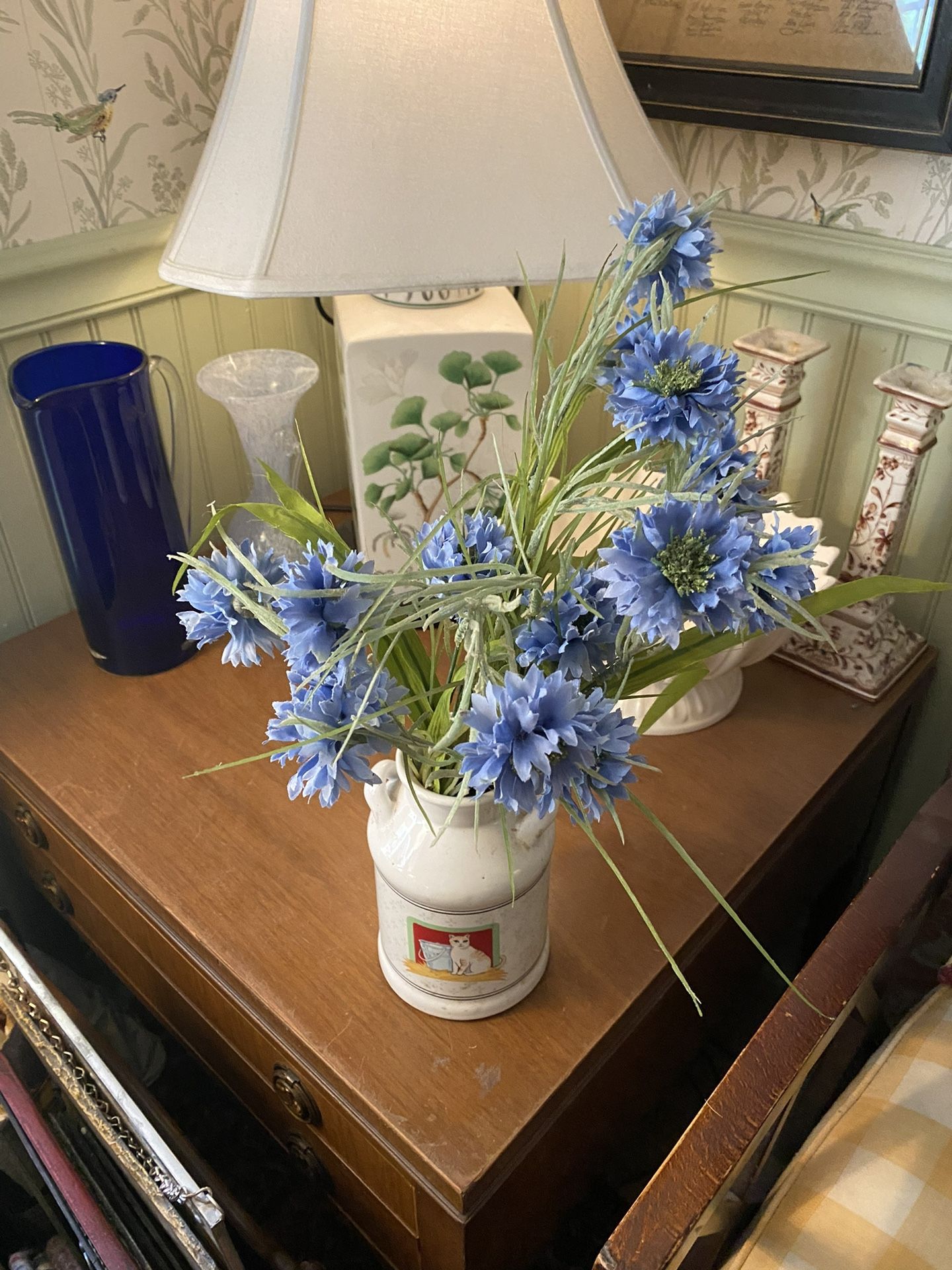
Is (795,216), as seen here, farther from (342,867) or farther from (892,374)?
(342,867)

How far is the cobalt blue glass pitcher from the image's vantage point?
2.48ft

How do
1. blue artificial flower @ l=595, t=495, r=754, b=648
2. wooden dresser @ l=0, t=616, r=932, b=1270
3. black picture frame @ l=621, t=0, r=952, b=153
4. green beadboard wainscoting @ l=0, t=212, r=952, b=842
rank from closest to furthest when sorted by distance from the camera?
blue artificial flower @ l=595, t=495, r=754, b=648 < wooden dresser @ l=0, t=616, r=932, b=1270 < black picture frame @ l=621, t=0, r=952, b=153 < green beadboard wainscoting @ l=0, t=212, r=952, b=842

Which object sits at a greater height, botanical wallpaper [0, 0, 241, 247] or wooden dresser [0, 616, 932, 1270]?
botanical wallpaper [0, 0, 241, 247]

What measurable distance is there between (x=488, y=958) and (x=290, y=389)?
21.7 inches

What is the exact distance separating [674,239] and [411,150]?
1.03 feet

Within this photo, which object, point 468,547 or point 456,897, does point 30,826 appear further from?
point 468,547

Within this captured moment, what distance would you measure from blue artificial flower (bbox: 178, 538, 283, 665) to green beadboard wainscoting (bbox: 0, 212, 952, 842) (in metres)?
0.59

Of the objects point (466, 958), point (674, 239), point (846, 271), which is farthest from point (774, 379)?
point (466, 958)

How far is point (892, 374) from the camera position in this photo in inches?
30.9

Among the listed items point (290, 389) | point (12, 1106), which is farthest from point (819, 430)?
point (12, 1106)

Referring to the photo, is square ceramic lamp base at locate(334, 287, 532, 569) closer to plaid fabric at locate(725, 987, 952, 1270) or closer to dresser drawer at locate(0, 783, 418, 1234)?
dresser drawer at locate(0, 783, 418, 1234)

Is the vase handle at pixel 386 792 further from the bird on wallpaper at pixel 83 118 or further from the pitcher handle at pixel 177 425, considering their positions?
the bird on wallpaper at pixel 83 118

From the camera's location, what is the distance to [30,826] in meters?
0.87

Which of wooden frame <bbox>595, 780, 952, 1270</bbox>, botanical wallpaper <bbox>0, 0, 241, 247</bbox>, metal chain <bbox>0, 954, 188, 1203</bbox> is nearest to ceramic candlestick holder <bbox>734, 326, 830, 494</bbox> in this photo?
wooden frame <bbox>595, 780, 952, 1270</bbox>
